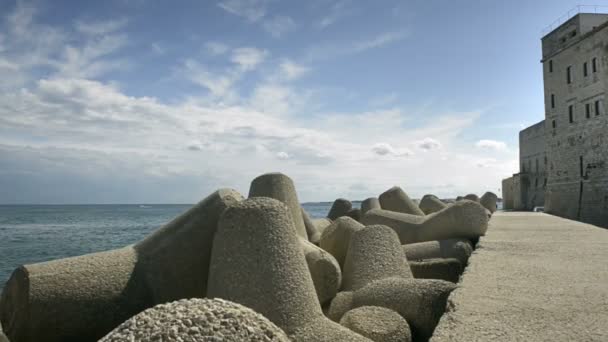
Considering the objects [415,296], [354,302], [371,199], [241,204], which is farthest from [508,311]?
[371,199]

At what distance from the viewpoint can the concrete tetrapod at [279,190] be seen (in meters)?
5.38

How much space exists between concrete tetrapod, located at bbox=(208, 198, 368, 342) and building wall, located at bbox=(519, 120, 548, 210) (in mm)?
32217

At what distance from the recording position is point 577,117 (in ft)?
64.0

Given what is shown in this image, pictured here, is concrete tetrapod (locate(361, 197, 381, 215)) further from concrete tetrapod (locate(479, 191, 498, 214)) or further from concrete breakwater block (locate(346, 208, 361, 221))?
concrete tetrapod (locate(479, 191, 498, 214))

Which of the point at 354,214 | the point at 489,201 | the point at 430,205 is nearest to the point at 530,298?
the point at 354,214

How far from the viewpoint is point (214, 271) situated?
314cm

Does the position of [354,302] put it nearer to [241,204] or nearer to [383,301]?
[383,301]

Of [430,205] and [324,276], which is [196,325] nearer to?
[324,276]

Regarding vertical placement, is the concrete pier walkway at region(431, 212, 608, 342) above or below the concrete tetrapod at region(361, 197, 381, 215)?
below

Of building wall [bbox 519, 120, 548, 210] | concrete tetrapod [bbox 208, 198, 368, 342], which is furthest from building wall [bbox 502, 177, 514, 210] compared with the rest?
concrete tetrapod [bbox 208, 198, 368, 342]

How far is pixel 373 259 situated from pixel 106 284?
2.42m

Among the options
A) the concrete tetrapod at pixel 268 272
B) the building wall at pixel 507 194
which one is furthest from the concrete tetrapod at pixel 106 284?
the building wall at pixel 507 194

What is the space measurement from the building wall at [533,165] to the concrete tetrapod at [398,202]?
2501cm

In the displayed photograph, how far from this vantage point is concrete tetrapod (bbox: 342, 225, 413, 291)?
4320 mm
